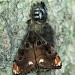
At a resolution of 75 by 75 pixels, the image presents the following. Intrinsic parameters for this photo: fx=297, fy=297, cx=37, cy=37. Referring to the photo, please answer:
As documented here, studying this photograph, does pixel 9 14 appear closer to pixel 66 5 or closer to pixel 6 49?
pixel 6 49

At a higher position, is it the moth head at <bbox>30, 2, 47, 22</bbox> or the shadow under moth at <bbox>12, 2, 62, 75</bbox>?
the moth head at <bbox>30, 2, 47, 22</bbox>

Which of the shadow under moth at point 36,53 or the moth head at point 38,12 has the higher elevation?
the moth head at point 38,12

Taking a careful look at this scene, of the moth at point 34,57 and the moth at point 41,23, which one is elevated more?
the moth at point 41,23

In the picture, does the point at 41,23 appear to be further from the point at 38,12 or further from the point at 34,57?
the point at 34,57

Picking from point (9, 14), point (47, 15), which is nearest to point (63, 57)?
point (47, 15)
